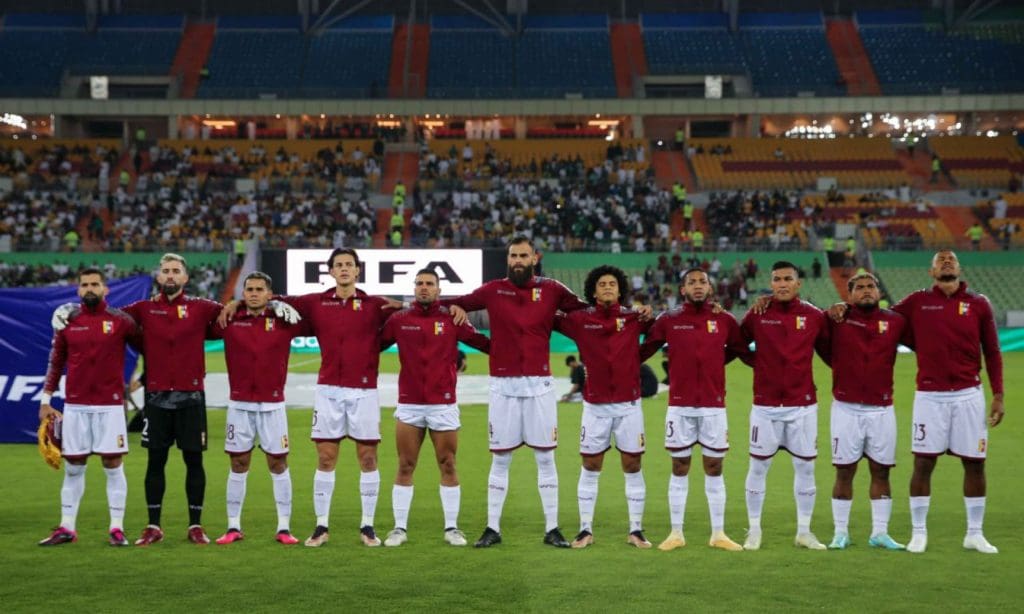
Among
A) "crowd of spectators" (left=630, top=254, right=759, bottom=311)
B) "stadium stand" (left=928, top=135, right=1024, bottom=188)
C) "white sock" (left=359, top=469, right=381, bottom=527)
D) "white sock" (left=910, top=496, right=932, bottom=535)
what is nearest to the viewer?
"white sock" (left=910, top=496, right=932, bottom=535)

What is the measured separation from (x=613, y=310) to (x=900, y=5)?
202ft

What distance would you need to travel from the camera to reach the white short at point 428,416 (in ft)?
35.1

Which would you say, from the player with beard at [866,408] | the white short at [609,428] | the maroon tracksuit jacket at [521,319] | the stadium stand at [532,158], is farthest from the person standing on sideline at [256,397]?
the stadium stand at [532,158]

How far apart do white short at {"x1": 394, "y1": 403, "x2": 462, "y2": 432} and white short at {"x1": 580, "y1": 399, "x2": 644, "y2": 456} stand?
1162mm

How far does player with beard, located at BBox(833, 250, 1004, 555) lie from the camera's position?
34.7 ft

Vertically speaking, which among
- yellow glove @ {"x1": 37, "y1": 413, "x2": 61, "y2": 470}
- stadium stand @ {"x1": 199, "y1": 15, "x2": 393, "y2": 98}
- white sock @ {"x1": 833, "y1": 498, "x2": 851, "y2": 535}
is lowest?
white sock @ {"x1": 833, "y1": 498, "x2": 851, "y2": 535}

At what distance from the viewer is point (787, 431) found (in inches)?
418

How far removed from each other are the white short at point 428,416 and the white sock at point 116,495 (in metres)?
2.49

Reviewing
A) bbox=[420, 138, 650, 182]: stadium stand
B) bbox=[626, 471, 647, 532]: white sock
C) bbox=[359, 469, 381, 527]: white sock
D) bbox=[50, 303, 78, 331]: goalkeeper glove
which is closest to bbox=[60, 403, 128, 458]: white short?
bbox=[50, 303, 78, 331]: goalkeeper glove

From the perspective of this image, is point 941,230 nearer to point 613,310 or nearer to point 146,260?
point 146,260

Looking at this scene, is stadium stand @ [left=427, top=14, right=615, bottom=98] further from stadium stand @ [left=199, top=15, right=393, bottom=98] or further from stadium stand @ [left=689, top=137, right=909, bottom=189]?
stadium stand @ [left=689, top=137, right=909, bottom=189]

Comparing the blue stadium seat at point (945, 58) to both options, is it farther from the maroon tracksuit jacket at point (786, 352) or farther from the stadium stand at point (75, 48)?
the maroon tracksuit jacket at point (786, 352)

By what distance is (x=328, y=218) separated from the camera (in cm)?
4984

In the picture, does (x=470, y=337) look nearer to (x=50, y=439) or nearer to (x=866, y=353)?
(x=866, y=353)
